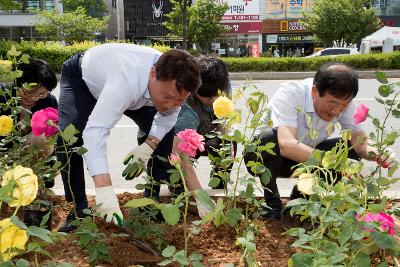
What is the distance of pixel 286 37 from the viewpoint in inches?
1166

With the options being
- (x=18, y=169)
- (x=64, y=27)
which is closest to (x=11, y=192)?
(x=18, y=169)

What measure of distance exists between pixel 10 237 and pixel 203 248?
0.96 metres

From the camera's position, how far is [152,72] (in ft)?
5.89

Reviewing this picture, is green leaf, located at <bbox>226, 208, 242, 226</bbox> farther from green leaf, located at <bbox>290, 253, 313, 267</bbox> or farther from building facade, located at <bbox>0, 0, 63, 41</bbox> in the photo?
building facade, located at <bbox>0, 0, 63, 41</bbox>

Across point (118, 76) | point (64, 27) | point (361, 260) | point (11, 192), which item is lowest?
point (361, 260)

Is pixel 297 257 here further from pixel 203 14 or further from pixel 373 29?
pixel 373 29

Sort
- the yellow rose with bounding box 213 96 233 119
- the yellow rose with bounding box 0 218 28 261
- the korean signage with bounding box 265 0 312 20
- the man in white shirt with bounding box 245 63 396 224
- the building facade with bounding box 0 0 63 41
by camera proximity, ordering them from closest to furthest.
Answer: the yellow rose with bounding box 0 218 28 261 → the yellow rose with bounding box 213 96 233 119 → the man in white shirt with bounding box 245 63 396 224 → the korean signage with bounding box 265 0 312 20 → the building facade with bounding box 0 0 63 41

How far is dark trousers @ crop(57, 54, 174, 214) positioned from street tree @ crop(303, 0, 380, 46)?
20861 mm

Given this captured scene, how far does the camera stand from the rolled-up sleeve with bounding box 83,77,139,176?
5.53ft

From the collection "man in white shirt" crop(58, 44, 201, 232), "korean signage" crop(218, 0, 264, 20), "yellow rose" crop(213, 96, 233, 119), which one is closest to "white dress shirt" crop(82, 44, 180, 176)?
"man in white shirt" crop(58, 44, 201, 232)

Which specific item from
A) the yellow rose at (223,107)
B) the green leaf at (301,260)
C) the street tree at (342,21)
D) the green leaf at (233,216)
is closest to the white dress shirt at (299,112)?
the yellow rose at (223,107)

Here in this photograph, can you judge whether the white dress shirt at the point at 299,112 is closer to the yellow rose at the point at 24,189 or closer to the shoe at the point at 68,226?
the shoe at the point at 68,226

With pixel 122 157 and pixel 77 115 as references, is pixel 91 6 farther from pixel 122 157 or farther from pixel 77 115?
pixel 77 115

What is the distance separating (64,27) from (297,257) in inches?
1084
